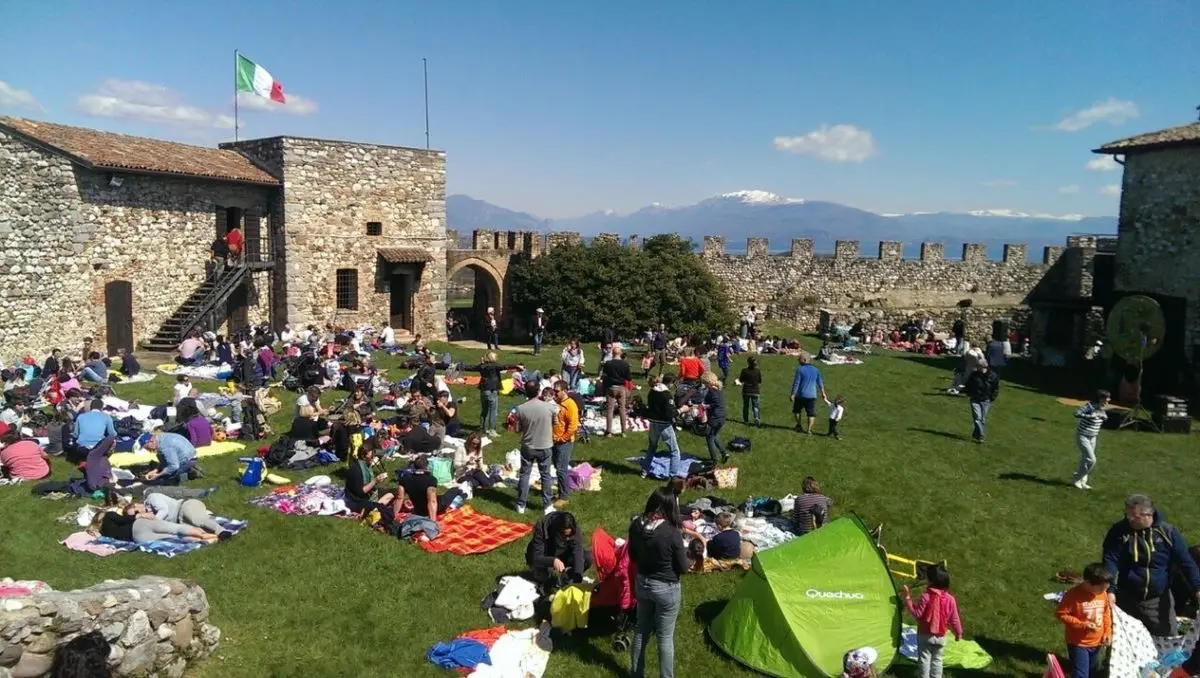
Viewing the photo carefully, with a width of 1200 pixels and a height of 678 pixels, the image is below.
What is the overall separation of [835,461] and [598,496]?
4.63 meters

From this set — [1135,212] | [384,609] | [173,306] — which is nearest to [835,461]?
[384,609]

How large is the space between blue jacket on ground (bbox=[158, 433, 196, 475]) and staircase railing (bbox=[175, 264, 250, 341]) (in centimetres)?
1244

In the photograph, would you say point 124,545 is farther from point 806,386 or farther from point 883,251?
point 883,251

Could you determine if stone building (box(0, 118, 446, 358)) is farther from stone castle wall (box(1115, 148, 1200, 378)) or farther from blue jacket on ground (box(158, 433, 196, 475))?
stone castle wall (box(1115, 148, 1200, 378))

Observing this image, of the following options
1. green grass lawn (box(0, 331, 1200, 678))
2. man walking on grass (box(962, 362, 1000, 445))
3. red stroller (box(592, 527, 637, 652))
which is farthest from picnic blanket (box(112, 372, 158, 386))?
man walking on grass (box(962, 362, 1000, 445))

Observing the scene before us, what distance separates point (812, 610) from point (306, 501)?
724 centimetres

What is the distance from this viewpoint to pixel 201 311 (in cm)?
2347

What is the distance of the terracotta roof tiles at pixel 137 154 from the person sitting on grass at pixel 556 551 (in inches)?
722

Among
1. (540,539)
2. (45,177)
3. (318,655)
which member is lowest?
(318,655)

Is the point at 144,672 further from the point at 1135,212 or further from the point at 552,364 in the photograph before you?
the point at 1135,212

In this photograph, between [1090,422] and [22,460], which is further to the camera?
[1090,422]

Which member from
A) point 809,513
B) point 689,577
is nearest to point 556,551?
point 689,577

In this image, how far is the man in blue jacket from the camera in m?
6.82

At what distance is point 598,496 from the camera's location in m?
11.9
